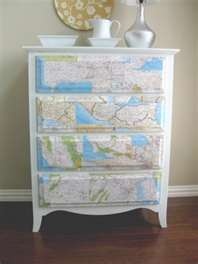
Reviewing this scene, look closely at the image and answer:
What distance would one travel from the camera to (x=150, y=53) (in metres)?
1.98

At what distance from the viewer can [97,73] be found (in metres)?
1.96

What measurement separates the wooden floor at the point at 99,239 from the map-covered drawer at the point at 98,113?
0.61 meters

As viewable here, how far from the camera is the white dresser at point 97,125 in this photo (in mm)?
1953

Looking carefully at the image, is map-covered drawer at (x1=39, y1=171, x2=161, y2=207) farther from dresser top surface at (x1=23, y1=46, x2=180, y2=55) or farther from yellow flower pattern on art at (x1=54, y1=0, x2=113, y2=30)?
yellow flower pattern on art at (x1=54, y1=0, x2=113, y2=30)

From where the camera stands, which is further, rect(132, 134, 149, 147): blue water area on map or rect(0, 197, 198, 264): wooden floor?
rect(132, 134, 149, 147): blue water area on map

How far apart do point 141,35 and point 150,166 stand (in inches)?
30.4

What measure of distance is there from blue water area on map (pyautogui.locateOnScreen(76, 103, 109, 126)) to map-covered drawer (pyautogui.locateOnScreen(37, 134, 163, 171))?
2.9 inches

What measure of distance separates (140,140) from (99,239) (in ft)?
1.97

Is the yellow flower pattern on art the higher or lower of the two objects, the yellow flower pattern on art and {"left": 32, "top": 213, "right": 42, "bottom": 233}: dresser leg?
the higher

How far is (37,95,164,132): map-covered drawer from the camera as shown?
6.42 ft

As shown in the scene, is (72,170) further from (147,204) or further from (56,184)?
(147,204)

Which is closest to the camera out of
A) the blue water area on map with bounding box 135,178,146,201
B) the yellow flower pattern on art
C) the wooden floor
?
the wooden floor

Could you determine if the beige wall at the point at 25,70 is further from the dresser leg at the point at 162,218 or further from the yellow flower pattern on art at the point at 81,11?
the dresser leg at the point at 162,218

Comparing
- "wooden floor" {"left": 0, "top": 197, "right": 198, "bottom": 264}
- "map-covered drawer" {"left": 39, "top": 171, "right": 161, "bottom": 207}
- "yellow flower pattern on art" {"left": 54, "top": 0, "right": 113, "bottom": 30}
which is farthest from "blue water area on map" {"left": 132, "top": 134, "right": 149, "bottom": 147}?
"yellow flower pattern on art" {"left": 54, "top": 0, "right": 113, "bottom": 30}
